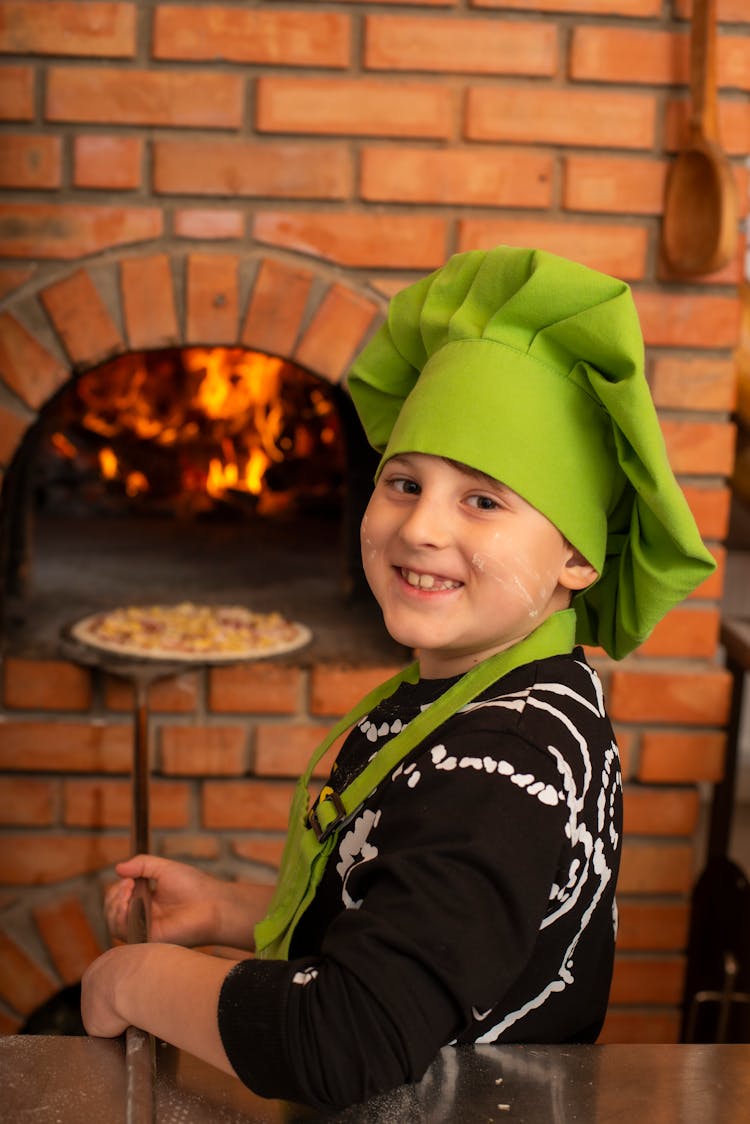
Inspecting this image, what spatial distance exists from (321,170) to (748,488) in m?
0.83

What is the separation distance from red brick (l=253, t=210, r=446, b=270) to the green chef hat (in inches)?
29.6

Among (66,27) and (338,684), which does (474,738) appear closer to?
(338,684)

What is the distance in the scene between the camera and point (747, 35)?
1615 mm

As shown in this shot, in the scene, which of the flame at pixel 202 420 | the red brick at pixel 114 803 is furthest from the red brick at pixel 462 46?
the red brick at pixel 114 803

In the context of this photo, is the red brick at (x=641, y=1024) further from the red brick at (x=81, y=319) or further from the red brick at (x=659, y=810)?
the red brick at (x=81, y=319)

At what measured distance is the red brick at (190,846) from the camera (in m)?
1.78

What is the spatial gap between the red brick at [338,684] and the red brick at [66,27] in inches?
36.0

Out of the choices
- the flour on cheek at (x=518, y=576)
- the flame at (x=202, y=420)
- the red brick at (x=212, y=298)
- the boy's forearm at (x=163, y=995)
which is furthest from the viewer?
the flame at (x=202, y=420)

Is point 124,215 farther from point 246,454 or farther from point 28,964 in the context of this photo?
point 28,964

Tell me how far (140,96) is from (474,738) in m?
1.18

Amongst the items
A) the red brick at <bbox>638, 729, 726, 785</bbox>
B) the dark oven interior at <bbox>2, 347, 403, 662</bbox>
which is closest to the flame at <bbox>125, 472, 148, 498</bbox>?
the dark oven interior at <bbox>2, 347, 403, 662</bbox>

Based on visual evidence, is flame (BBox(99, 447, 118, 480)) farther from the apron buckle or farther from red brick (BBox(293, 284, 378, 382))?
the apron buckle

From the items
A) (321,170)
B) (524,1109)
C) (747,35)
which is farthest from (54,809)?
(747,35)

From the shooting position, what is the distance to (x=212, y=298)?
1.65 m
